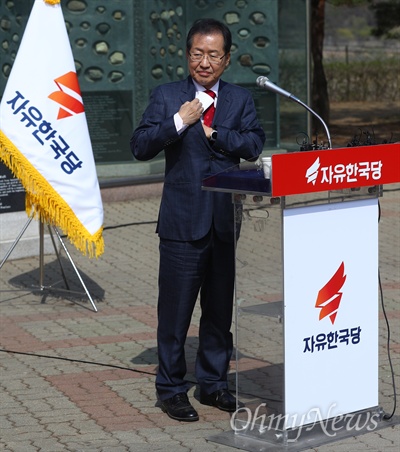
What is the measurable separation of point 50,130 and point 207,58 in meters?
2.87

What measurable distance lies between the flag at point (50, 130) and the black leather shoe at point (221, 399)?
8.26 ft

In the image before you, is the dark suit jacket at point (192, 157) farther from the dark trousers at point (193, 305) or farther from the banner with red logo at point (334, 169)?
the banner with red logo at point (334, 169)

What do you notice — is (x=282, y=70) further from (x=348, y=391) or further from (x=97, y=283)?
(x=348, y=391)

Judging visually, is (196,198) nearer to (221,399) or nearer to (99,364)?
(221,399)

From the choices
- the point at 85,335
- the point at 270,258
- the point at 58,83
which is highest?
the point at 58,83

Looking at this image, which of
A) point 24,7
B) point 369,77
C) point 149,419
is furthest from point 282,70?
point 369,77

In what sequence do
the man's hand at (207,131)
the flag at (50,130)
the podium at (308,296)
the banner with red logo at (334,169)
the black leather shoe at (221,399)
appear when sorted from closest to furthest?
1. the banner with red logo at (334,169)
2. the podium at (308,296)
3. the man's hand at (207,131)
4. the black leather shoe at (221,399)
5. the flag at (50,130)

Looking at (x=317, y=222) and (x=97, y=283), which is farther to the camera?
(x=97, y=283)

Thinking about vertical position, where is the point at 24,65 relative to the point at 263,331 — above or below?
above

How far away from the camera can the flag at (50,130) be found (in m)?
8.19

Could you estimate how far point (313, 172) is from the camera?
505 cm

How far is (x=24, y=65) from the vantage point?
8.19 meters

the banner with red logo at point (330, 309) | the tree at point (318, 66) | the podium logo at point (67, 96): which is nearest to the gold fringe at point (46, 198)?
the podium logo at point (67, 96)

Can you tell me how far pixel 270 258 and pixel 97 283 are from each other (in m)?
4.18
